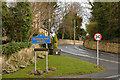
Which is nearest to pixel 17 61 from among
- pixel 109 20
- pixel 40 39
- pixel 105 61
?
pixel 40 39

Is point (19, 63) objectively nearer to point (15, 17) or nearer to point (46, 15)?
point (15, 17)

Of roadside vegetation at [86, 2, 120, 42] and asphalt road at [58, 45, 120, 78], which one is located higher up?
roadside vegetation at [86, 2, 120, 42]

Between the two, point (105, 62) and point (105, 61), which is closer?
point (105, 62)

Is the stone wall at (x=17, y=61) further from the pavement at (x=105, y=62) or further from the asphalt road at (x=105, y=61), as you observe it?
the asphalt road at (x=105, y=61)

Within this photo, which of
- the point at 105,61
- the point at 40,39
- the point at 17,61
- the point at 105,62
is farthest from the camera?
the point at 105,61

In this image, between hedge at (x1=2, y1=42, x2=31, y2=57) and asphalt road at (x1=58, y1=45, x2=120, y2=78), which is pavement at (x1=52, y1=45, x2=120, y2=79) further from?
hedge at (x1=2, y1=42, x2=31, y2=57)

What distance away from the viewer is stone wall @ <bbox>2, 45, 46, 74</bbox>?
11918 millimetres

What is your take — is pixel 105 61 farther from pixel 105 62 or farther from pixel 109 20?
pixel 109 20

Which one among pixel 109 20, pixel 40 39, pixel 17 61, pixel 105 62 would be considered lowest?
pixel 105 62

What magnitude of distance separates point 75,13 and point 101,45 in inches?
1128

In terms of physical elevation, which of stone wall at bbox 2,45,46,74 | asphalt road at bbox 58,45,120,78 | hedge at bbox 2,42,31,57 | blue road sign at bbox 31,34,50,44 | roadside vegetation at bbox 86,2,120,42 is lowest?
asphalt road at bbox 58,45,120,78

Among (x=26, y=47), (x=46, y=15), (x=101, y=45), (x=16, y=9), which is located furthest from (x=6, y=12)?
(x=101, y=45)

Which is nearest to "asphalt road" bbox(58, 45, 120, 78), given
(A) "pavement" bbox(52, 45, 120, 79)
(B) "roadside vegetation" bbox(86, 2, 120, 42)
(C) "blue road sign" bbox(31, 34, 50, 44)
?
(A) "pavement" bbox(52, 45, 120, 79)

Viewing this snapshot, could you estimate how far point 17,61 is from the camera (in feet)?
43.3
